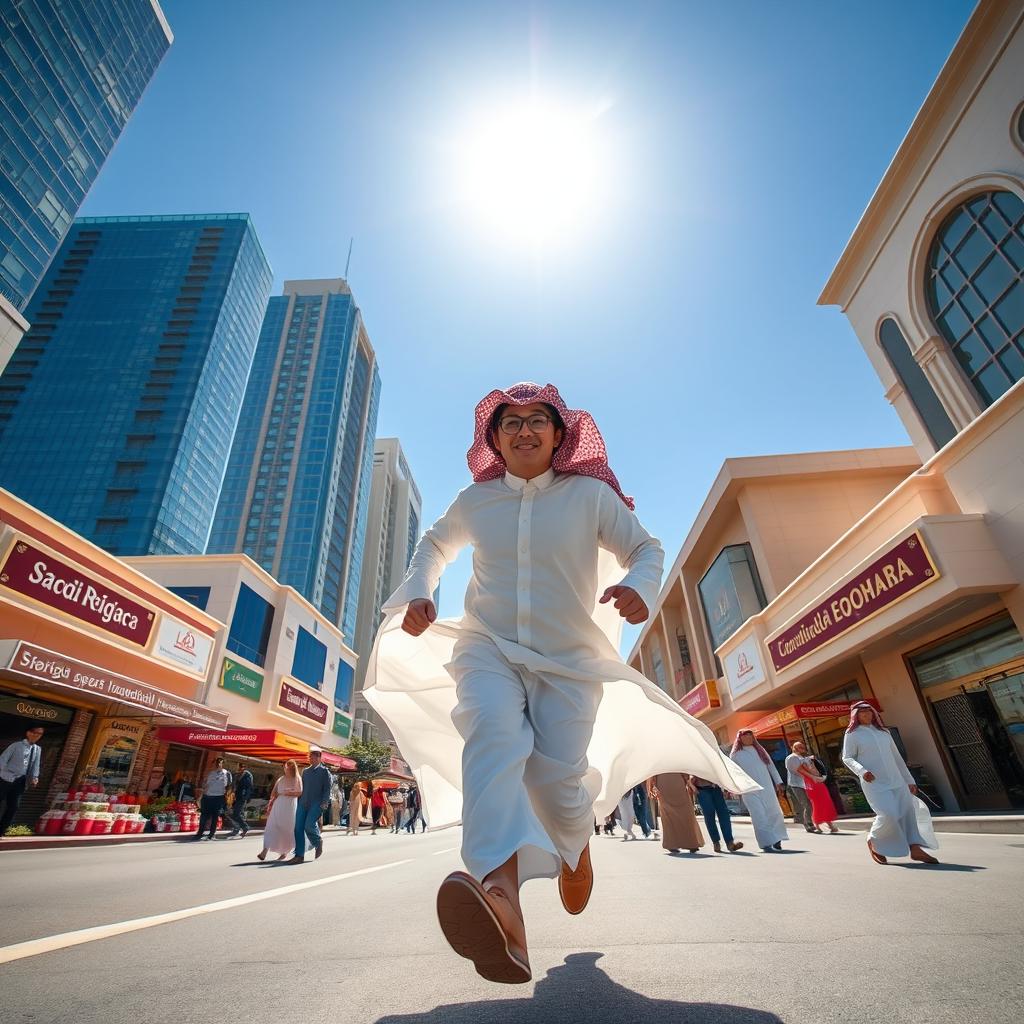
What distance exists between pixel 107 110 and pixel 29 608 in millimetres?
73768

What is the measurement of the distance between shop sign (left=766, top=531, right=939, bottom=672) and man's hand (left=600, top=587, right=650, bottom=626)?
11.3 meters

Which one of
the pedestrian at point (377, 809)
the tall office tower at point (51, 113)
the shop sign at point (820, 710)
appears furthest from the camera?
the tall office tower at point (51, 113)

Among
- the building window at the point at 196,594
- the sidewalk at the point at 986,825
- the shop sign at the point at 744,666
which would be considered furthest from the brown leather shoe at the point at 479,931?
the building window at the point at 196,594

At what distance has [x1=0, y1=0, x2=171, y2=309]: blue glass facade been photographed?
49.1 m

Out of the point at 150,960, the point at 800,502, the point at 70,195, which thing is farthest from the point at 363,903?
the point at 70,195

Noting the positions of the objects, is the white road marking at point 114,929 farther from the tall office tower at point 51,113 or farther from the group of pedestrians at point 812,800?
the tall office tower at point 51,113

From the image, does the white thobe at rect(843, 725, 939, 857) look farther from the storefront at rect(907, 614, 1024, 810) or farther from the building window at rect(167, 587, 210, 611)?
the building window at rect(167, 587, 210, 611)

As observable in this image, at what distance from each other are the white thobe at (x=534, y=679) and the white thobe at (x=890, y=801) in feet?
12.7

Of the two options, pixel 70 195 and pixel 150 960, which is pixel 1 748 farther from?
pixel 70 195

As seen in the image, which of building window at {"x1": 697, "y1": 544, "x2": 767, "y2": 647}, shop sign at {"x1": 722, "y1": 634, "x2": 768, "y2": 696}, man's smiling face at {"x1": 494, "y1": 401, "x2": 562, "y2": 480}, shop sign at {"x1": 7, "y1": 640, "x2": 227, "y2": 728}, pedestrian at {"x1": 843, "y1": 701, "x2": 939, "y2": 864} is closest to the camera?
man's smiling face at {"x1": 494, "y1": 401, "x2": 562, "y2": 480}

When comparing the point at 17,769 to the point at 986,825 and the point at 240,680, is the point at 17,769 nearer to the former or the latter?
the point at 986,825

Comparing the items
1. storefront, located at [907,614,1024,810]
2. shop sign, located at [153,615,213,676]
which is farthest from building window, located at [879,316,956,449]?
A: shop sign, located at [153,615,213,676]

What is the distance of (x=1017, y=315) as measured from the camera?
12445 millimetres

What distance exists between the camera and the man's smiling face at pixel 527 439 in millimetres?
2777
